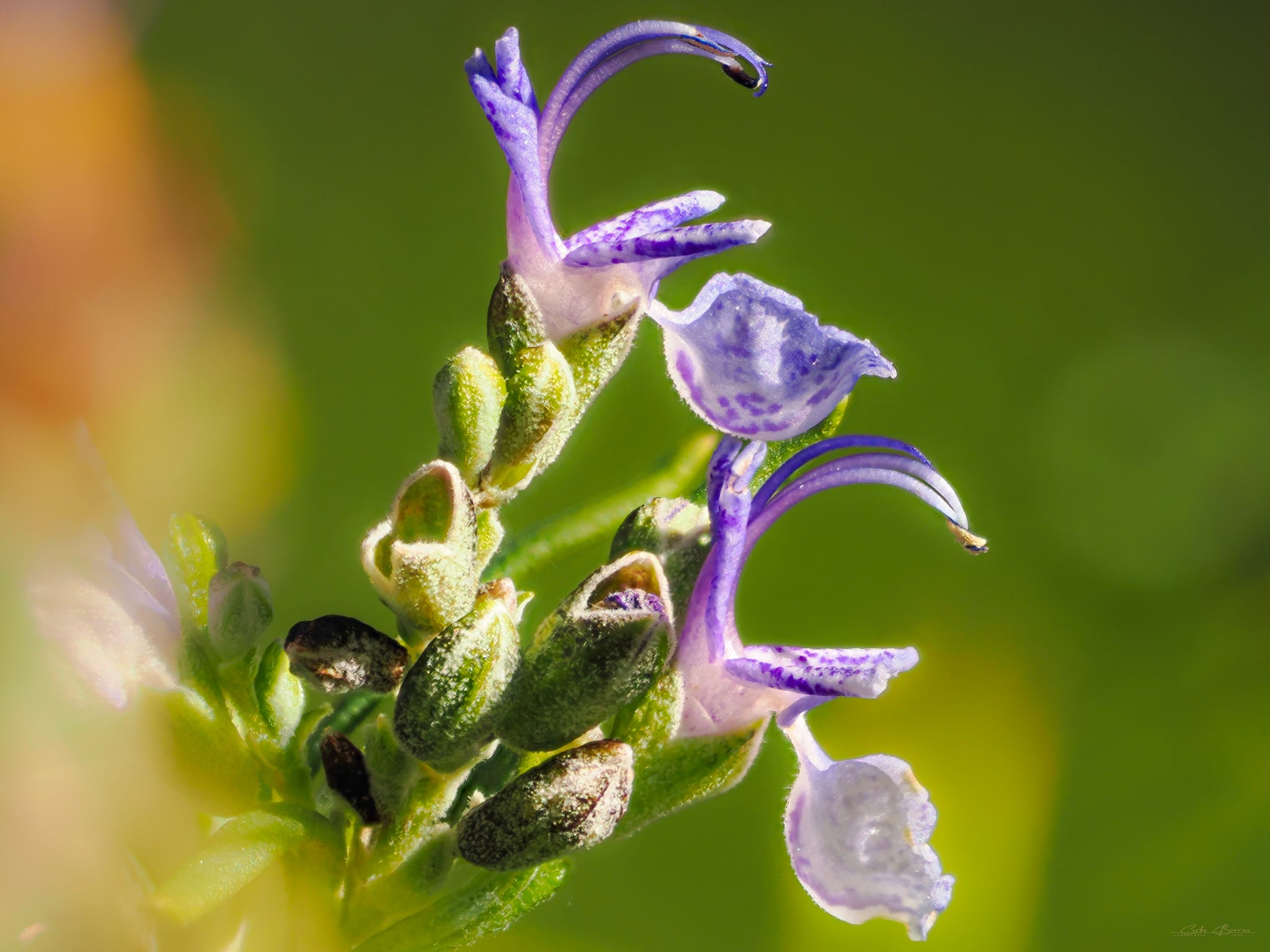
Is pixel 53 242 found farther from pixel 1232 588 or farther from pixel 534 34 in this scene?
pixel 1232 588

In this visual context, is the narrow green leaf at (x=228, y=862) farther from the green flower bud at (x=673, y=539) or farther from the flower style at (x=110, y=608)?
the green flower bud at (x=673, y=539)

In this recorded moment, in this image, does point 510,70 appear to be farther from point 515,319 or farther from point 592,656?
point 592,656

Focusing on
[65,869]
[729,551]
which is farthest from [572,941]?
[729,551]

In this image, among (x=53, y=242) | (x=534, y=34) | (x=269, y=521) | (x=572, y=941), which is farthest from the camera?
(x=534, y=34)

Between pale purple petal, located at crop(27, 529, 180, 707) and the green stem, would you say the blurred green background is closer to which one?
the green stem

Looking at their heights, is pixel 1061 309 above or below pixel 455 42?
below

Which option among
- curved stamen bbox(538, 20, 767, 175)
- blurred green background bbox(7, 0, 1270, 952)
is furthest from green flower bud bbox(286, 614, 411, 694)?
blurred green background bbox(7, 0, 1270, 952)
